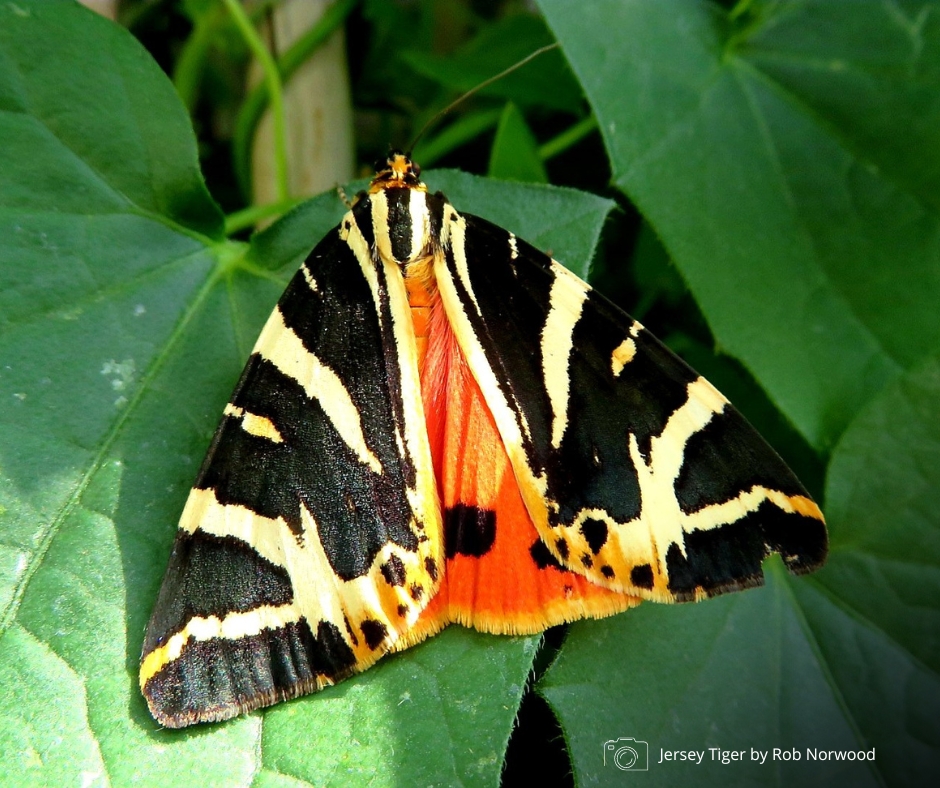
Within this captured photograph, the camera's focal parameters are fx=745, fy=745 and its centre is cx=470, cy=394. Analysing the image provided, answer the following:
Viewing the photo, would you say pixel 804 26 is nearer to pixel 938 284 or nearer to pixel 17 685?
pixel 938 284

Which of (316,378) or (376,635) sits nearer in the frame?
(376,635)

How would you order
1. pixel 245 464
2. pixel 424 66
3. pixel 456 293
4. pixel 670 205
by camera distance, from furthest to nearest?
pixel 424 66
pixel 670 205
pixel 456 293
pixel 245 464

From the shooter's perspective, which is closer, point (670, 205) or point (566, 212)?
point (566, 212)

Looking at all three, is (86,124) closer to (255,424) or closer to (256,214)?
(256,214)

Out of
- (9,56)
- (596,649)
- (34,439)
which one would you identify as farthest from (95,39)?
(596,649)


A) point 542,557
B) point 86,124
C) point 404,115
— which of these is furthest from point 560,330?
point 404,115

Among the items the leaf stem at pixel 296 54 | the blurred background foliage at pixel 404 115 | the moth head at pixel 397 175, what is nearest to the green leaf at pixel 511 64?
the blurred background foliage at pixel 404 115

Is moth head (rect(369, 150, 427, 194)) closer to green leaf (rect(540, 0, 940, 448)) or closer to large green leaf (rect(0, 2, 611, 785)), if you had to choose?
large green leaf (rect(0, 2, 611, 785))
